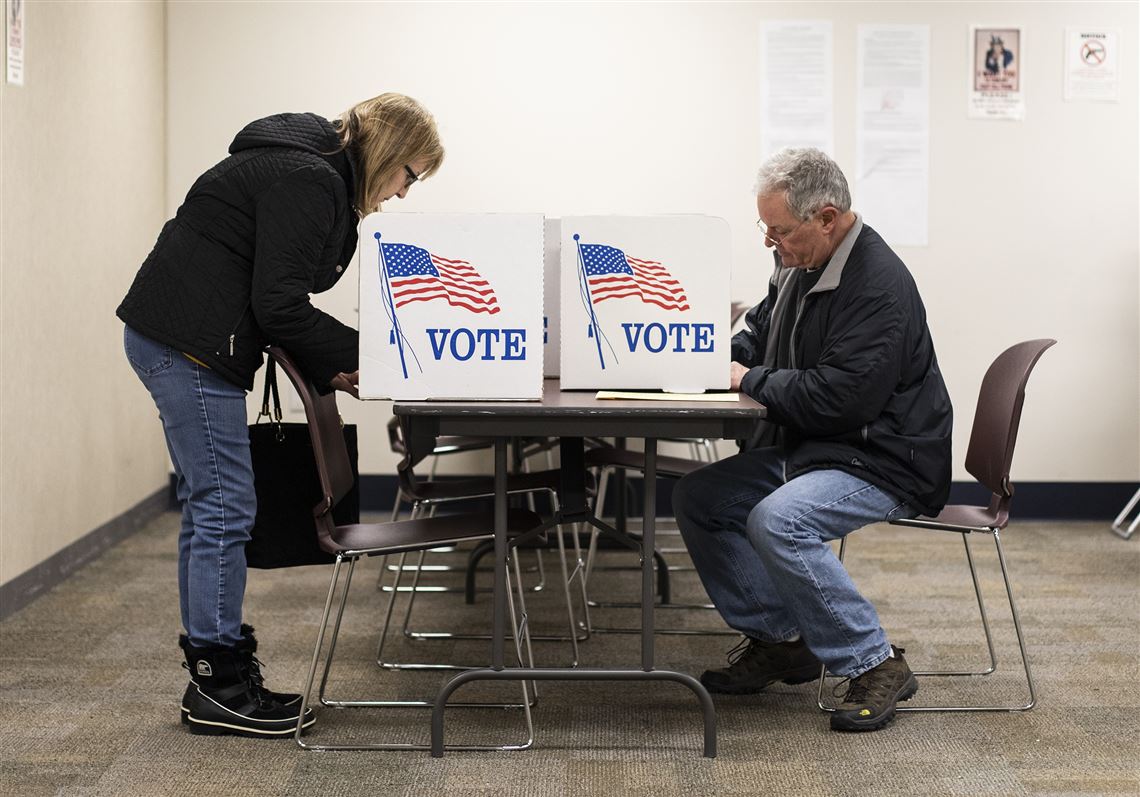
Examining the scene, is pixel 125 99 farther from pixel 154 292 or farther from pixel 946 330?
pixel 946 330

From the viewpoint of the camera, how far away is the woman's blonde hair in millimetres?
2475

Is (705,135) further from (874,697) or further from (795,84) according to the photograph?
(874,697)

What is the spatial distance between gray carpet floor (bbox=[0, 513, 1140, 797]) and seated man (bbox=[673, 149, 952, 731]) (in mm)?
202

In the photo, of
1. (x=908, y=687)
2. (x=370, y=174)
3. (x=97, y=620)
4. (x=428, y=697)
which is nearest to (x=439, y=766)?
(x=428, y=697)

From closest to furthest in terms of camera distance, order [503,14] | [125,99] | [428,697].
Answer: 1. [428,697]
2. [125,99]
3. [503,14]

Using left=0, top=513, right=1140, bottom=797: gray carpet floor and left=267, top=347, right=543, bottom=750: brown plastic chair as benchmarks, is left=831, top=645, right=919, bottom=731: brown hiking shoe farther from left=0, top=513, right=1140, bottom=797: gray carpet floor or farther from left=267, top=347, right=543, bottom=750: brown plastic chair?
left=267, top=347, right=543, bottom=750: brown plastic chair

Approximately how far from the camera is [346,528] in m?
2.65

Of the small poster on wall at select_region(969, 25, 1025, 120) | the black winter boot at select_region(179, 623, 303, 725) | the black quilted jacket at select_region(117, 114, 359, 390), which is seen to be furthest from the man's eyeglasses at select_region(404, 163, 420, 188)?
the small poster on wall at select_region(969, 25, 1025, 120)

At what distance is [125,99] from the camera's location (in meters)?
4.54

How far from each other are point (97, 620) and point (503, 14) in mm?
2772

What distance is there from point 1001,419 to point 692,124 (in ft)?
8.40

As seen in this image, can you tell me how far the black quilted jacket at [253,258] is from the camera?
2.39 metres

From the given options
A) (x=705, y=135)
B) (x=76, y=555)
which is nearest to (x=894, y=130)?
(x=705, y=135)

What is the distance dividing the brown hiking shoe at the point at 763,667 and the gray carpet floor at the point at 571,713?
4 centimetres
